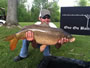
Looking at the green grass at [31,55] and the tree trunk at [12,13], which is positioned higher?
the tree trunk at [12,13]

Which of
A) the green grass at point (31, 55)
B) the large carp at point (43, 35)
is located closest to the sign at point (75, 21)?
the green grass at point (31, 55)

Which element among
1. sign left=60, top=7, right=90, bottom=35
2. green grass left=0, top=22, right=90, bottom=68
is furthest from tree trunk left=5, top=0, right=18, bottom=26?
sign left=60, top=7, right=90, bottom=35

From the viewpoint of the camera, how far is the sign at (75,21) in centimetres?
532

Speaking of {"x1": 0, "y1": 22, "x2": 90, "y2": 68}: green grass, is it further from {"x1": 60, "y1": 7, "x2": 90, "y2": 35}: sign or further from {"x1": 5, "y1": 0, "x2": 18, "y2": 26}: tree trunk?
{"x1": 5, "y1": 0, "x2": 18, "y2": 26}: tree trunk

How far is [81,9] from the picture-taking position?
17.1 ft

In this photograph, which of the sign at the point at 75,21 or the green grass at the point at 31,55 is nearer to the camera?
the green grass at the point at 31,55

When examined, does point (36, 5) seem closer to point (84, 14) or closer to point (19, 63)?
point (84, 14)

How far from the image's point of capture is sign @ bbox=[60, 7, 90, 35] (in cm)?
532

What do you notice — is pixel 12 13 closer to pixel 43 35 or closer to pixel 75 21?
pixel 75 21

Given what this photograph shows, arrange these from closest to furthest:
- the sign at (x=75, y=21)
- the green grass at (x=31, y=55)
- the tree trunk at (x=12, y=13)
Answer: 1. the green grass at (x=31, y=55)
2. the sign at (x=75, y=21)
3. the tree trunk at (x=12, y=13)

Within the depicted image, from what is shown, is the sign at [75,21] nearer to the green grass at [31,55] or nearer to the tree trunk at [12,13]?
the green grass at [31,55]

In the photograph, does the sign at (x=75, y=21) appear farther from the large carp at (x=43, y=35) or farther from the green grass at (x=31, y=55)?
the large carp at (x=43, y=35)

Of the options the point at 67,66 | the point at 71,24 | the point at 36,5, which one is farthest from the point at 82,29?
the point at 36,5

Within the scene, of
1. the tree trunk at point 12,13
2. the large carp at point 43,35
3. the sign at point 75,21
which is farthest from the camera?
the tree trunk at point 12,13
